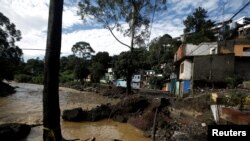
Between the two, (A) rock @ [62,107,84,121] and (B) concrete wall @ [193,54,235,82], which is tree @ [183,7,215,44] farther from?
(A) rock @ [62,107,84,121]

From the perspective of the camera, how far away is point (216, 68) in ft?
87.5

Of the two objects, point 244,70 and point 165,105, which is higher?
point 244,70

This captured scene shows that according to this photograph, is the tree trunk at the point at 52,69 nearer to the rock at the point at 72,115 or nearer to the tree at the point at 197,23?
the rock at the point at 72,115

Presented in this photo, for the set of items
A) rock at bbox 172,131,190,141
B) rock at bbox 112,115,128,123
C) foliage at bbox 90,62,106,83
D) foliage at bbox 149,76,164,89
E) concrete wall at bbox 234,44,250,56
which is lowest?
rock at bbox 112,115,128,123

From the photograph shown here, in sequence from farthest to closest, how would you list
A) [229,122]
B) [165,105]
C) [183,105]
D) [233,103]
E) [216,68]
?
[216,68] < [165,105] < [183,105] < [233,103] < [229,122]

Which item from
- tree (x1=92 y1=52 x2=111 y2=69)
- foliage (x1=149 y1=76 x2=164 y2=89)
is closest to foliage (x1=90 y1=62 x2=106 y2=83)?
tree (x1=92 y1=52 x2=111 y2=69)

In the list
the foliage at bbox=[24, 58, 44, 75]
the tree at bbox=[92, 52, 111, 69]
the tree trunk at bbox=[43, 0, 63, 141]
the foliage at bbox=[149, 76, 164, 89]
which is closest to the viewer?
the tree trunk at bbox=[43, 0, 63, 141]

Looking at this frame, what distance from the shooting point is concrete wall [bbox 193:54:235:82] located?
26547 mm

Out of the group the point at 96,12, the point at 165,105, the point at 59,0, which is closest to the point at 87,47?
the point at 96,12

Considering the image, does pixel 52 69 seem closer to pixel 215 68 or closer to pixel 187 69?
pixel 215 68

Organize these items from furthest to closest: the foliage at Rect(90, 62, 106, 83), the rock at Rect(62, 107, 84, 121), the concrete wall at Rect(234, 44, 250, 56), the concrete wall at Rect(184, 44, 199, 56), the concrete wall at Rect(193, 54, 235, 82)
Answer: the foliage at Rect(90, 62, 106, 83)
the concrete wall at Rect(184, 44, 199, 56)
the concrete wall at Rect(234, 44, 250, 56)
the concrete wall at Rect(193, 54, 235, 82)
the rock at Rect(62, 107, 84, 121)

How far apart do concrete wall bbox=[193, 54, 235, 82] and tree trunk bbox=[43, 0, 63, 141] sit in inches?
896

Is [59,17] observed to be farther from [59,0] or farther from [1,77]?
[1,77]

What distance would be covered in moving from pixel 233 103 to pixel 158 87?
3485cm
